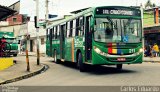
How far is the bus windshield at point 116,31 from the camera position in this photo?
15719 mm

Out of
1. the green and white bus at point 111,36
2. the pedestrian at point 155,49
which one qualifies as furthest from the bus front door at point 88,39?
the pedestrian at point 155,49

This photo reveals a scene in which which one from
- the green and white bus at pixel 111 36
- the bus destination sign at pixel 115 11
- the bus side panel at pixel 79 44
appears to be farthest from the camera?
the bus side panel at pixel 79 44

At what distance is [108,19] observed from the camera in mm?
15906

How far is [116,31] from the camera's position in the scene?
15820 mm

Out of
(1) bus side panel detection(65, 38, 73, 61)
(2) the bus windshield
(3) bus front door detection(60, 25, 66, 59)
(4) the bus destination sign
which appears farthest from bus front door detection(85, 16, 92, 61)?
(3) bus front door detection(60, 25, 66, 59)

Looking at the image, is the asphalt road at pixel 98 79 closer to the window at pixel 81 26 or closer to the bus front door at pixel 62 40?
the window at pixel 81 26

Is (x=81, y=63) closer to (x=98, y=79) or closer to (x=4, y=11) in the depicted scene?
(x=98, y=79)

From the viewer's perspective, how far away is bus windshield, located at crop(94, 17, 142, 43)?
15.7m

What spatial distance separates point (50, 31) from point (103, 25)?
12.0m

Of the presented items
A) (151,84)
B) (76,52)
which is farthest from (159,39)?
(151,84)

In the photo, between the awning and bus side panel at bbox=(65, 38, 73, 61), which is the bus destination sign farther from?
the awning

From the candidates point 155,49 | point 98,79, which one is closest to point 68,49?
point 98,79

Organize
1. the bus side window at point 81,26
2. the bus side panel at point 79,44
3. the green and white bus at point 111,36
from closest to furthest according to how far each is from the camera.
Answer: the green and white bus at point 111,36 < the bus side panel at point 79,44 < the bus side window at point 81,26

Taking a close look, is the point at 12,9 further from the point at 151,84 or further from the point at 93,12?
the point at 151,84
